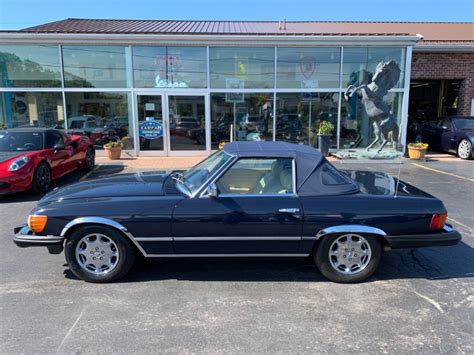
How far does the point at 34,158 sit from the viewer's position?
759cm

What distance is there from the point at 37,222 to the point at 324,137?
36.0 ft

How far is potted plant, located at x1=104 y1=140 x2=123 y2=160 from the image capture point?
1259cm

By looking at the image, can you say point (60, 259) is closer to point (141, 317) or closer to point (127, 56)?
point (141, 317)

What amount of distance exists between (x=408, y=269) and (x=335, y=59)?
10922 millimetres

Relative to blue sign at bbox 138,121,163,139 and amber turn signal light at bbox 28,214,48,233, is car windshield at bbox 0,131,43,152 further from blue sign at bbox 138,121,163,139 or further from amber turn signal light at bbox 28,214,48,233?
blue sign at bbox 138,121,163,139

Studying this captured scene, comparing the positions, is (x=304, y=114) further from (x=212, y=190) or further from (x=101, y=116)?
(x=212, y=190)

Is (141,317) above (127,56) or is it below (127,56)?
below

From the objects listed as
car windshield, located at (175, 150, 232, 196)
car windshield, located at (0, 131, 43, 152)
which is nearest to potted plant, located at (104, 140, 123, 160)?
car windshield, located at (0, 131, 43, 152)

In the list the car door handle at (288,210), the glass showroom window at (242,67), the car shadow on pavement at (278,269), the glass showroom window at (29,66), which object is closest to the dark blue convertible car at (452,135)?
the glass showroom window at (242,67)

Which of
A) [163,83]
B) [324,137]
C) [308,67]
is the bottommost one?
[324,137]

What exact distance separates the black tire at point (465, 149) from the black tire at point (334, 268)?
1100cm

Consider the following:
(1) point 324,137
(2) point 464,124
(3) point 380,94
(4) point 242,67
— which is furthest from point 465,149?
(4) point 242,67

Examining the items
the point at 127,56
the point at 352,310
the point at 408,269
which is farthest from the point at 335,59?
the point at 352,310

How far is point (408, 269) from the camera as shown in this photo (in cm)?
417
